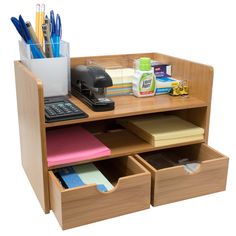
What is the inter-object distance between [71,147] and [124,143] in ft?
0.76

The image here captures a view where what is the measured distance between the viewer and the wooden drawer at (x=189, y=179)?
53.4 inches

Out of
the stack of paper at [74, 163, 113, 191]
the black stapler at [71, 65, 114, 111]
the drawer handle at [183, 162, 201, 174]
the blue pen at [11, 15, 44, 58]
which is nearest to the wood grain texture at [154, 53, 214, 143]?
the drawer handle at [183, 162, 201, 174]

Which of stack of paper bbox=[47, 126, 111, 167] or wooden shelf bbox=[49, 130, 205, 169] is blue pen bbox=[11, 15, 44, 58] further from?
wooden shelf bbox=[49, 130, 205, 169]

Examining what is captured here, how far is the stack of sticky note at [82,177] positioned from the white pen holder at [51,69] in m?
0.29

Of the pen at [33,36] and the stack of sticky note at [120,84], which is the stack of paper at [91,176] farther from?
the pen at [33,36]

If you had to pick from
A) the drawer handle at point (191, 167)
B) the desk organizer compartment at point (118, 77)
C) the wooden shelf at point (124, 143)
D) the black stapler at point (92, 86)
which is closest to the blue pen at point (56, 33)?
the black stapler at point (92, 86)

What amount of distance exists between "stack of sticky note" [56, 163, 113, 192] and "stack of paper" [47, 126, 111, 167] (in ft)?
0.23

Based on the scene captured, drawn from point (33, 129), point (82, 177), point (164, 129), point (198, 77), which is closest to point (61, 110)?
point (33, 129)

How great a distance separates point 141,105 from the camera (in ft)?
4.74

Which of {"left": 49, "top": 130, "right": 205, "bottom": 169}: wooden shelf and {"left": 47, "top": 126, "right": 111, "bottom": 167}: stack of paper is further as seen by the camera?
{"left": 49, "top": 130, "right": 205, "bottom": 169}: wooden shelf

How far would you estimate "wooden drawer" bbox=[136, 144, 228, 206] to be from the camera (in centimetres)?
136

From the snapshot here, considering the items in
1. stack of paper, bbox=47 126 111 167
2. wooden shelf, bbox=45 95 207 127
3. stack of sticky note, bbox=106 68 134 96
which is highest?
stack of sticky note, bbox=106 68 134 96

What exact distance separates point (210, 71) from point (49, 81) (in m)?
0.61

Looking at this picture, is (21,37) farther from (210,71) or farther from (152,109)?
(210,71)
